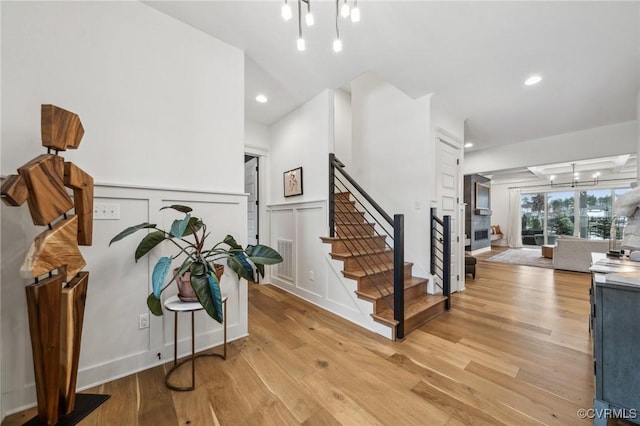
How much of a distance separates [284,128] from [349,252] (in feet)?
7.27

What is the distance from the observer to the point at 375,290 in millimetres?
2635

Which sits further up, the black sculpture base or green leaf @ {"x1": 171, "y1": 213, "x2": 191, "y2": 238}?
green leaf @ {"x1": 171, "y1": 213, "x2": 191, "y2": 238}

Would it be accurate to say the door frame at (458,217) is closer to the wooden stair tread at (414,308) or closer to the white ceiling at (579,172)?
the wooden stair tread at (414,308)

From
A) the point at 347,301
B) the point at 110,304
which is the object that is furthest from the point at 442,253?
the point at 110,304

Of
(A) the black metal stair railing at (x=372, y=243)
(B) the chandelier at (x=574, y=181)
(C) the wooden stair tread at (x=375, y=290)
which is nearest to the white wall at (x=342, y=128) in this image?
(A) the black metal stair railing at (x=372, y=243)

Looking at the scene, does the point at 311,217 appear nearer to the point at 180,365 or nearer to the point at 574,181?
the point at 180,365

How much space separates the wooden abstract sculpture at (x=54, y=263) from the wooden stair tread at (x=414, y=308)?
84.5 inches

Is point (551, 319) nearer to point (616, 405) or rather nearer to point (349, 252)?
point (616, 405)

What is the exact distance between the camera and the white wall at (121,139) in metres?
1.40

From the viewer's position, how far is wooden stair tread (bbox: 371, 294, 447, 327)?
7.43 ft

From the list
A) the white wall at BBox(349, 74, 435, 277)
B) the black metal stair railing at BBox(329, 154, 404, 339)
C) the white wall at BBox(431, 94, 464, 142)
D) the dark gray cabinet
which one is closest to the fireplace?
the white wall at BBox(431, 94, 464, 142)

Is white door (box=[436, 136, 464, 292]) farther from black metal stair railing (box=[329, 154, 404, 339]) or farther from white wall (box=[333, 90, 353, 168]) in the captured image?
white wall (box=[333, 90, 353, 168])

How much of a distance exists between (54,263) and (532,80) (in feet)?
14.4

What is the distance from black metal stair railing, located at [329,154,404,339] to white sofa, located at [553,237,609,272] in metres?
4.41
